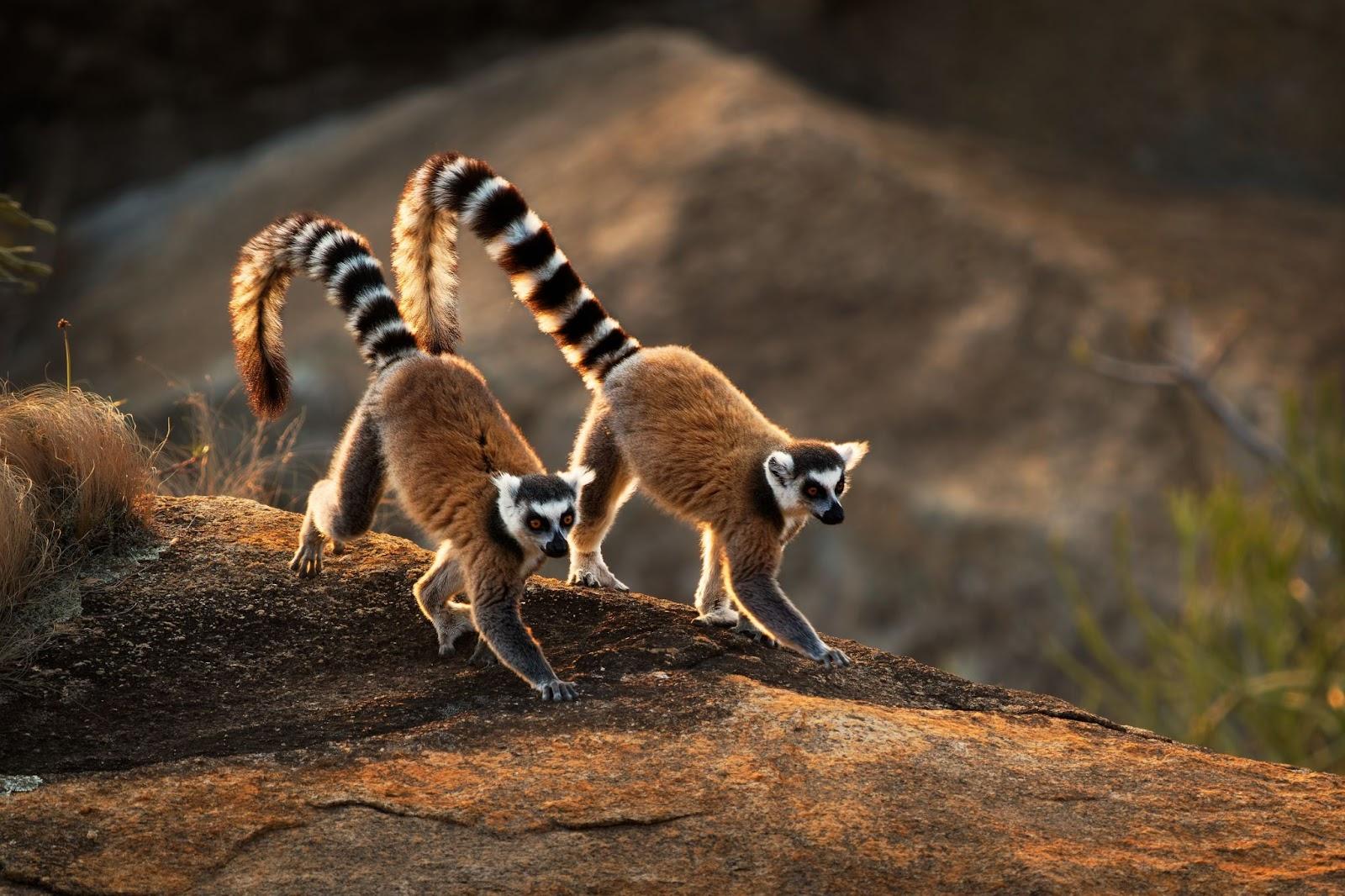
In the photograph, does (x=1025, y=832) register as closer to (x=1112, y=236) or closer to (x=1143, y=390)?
(x=1143, y=390)

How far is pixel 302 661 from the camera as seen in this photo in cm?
437

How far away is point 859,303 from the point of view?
13375 mm

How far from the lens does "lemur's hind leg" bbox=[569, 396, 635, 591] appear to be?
201 inches

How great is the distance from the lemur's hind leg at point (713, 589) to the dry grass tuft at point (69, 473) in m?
1.76

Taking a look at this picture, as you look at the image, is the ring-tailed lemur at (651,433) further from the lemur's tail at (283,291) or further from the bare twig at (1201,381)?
the bare twig at (1201,381)

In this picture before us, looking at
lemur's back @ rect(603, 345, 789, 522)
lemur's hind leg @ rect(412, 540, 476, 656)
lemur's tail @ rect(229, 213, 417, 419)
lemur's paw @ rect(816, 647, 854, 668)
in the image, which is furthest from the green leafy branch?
lemur's paw @ rect(816, 647, 854, 668)

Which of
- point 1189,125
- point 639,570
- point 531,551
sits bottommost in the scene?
point 639,570

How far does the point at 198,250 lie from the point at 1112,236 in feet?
28.5

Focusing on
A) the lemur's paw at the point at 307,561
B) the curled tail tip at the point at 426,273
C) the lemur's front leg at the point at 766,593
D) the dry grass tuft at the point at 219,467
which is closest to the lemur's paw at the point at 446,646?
the lemur's paw at the point at 307,561

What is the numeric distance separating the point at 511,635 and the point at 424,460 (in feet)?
2.10

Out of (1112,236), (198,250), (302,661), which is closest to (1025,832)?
(302,661)

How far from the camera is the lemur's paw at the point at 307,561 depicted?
4.82 meters

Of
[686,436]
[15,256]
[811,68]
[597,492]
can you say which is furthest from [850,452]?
[811,68]

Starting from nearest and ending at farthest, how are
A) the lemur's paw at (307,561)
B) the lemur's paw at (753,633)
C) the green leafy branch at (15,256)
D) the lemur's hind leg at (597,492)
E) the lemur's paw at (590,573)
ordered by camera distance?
the lemur's paw at (307,561) → the lemur's paw at (753,633) → the lemur's hind leg at (597,492) → the lemur's paw at (590,573) → the green leafy branch at (15,256)
